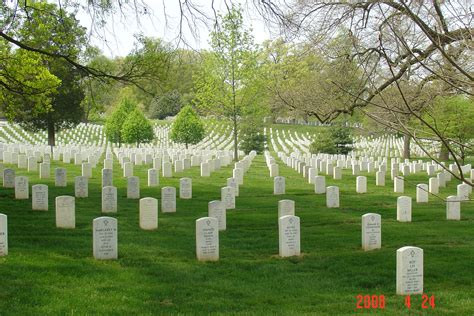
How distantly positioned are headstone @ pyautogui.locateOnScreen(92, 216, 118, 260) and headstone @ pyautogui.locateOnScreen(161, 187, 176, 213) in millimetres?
5115

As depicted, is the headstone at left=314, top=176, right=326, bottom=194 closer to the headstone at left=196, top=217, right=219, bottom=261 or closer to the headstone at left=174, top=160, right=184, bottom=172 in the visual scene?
the headstone at left=174, top=160, right=184, bottom=172

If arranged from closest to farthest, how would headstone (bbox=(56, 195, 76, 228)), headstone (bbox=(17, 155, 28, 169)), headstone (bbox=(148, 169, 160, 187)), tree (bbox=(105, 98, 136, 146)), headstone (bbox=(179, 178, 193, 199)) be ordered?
headstone (bbox=(56, 195, 76, 228)), headstone (bbox=(179, 178, 193, 199)), headstone (bbox=(148, 169, 160, 187)), headstone (bbox=(17, 155, 28, 169)), tree (bbox=(105, 98, 136, 146))

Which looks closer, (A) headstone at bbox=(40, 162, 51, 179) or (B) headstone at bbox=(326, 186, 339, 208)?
(B) headstone at bbox=(326, 186, 339, 208)

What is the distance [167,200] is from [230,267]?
5567 millimetres

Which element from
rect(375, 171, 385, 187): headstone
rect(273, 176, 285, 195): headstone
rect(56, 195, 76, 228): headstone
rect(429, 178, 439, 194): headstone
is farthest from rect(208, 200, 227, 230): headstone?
rect(375, 171, 385, 187): headstone

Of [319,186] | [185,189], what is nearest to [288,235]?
[185,189]

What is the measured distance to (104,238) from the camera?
31.8 ft

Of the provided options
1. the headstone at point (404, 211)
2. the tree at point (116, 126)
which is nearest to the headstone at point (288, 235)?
the headstone at point (404, 211)

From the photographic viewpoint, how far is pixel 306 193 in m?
20.0

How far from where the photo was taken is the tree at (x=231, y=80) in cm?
3638

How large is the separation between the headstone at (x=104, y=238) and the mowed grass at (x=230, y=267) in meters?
0.21

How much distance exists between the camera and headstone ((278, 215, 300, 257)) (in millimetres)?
10305

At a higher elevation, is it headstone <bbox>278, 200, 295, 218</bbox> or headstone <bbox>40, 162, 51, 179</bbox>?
headstone <bbox>40, 162, 51, 179</bbox>

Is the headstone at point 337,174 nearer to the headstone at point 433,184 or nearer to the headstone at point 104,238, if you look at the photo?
the headstone at point 433,184
